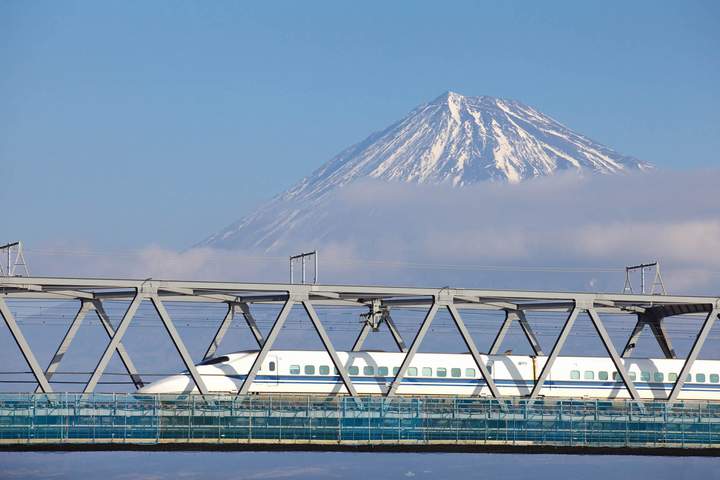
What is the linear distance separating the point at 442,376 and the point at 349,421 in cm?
2020

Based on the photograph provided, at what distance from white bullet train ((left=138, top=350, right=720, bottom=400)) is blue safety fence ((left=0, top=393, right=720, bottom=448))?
11.6 meters

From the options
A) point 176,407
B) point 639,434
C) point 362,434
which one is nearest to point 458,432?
point 362,434

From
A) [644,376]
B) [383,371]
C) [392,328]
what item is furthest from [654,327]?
[383,371]

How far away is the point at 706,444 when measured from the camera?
91438 millimetres

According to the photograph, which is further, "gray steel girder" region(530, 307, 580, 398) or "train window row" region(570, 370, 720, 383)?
"train window row" region(570, 370, 720, 383)

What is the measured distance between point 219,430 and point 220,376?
15.5m

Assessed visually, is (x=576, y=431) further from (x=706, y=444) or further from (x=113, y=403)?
(x=113, y=403)

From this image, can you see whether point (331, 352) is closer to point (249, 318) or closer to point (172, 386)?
point (249, 318)

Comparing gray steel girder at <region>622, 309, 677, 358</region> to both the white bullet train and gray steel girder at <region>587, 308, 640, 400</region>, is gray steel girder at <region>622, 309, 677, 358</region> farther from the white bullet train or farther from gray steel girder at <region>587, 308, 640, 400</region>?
gray steel girder at <region>587, 308, 640, 400</region>

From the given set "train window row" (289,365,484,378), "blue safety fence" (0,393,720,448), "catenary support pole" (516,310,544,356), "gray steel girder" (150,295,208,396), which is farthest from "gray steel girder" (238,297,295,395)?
"catenary support pole" (516,310,544,356)

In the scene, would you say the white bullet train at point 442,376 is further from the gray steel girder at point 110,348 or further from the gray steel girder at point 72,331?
the gray steel girder at point 110,348

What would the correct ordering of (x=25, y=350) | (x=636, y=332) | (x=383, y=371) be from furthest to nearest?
(x=636, y=332), (x=383, y=371), (x=25, y=350)

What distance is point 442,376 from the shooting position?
105 m

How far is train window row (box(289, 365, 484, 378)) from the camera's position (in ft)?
333
